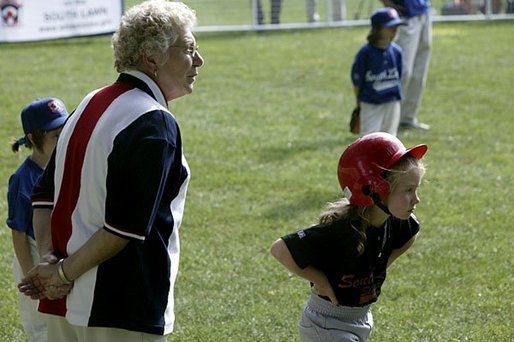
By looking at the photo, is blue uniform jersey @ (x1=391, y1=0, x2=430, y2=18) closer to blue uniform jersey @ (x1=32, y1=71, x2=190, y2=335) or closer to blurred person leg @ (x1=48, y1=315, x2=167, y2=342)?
blue uniform jersey @ (x1=32, y1=71, x2=190, y2=335)

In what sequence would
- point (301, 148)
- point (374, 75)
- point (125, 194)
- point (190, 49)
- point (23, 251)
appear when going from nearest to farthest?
point (125, 194) < point (190, 49) < point (23, 251) < point (374, 75) < point (301, 148)

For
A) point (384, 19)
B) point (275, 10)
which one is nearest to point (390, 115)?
point (384, 19)

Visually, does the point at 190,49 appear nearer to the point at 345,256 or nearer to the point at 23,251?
the point at 345,256

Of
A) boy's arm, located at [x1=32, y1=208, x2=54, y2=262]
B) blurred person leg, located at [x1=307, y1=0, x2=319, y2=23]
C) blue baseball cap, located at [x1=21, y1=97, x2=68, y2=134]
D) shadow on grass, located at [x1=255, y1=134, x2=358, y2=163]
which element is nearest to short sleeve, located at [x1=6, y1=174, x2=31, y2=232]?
blue baseball cap, located at [x1=21, y1=97, x2=68, y2=134]

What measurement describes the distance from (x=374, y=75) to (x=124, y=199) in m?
6.11

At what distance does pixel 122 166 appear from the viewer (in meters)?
3.32

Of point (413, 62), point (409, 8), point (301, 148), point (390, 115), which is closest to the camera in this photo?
point (390, 115)

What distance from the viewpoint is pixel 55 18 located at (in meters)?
17.1

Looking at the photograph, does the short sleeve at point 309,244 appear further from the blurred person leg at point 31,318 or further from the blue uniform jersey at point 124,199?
the blurred person leg at point 31,318

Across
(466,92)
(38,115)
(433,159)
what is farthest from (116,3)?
(38,115)

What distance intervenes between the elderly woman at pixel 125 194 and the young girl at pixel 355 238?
68 cm

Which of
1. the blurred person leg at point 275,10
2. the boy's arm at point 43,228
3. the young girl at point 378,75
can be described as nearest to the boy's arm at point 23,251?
the boy's arm at point 43,228

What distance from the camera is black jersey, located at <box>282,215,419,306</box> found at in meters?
3.98

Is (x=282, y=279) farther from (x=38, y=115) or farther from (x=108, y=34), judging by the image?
(x=108, y=34)
